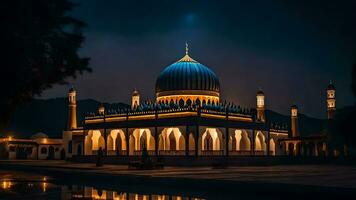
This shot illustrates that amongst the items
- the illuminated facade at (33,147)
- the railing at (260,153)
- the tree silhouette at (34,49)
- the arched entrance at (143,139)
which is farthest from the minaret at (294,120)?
the tree silhouette at (34,49)

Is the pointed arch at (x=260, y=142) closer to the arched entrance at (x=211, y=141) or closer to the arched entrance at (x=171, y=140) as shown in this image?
the arched entrance at (x=211, y=141)

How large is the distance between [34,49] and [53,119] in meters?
136

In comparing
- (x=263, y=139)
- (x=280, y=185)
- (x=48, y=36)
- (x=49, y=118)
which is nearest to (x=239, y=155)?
(x=263, y=139)

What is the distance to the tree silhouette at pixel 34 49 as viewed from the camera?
11133 millimetres

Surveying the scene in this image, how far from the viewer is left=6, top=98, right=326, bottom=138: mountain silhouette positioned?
127375mm

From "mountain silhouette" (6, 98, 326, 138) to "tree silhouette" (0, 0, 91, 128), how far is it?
10922 cm

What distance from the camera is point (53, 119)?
143000 millimetres

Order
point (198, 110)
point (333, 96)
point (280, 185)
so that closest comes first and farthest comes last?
point (280, 185) → point (198, 110) → point (333, 96)

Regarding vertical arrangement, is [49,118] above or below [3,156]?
above

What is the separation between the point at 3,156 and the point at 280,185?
6331cm

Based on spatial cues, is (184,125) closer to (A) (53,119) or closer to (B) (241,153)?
(B) (241,153)

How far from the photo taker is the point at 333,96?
58.2m

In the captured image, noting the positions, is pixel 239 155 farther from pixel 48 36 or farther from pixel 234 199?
pixel 48 36

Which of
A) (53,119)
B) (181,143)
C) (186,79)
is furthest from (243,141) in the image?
(53,119)
